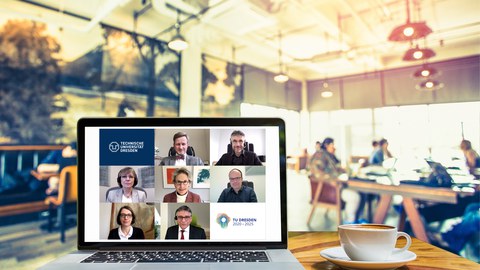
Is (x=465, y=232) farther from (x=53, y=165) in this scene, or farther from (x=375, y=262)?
(x=53, y=165)

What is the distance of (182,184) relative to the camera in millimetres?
752

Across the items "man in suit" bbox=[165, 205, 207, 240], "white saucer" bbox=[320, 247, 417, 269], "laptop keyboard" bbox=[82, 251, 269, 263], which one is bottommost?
"laptop keyboard" bbox=[82, 251, 269, 263]

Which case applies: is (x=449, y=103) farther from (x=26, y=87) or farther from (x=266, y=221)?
(x=26, y=87)

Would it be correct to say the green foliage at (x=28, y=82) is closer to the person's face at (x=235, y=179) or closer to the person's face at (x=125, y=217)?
the person's face at (x=125, y=217)

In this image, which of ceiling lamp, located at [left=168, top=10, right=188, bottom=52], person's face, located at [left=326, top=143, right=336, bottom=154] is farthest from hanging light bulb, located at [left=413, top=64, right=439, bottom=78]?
ceiling lamp, located at [left=168, top=10, right=188, bottom=52]

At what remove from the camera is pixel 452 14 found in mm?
2111

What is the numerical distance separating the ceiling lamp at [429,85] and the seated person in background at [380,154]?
16.7 inches

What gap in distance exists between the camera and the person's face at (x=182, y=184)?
0.75m

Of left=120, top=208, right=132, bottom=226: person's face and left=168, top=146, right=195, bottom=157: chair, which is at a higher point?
left=168, top=146, right=195, bottom=157: chair

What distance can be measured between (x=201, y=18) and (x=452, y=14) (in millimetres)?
1642

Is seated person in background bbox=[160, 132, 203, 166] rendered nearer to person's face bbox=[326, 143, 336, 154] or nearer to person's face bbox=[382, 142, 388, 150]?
person's face bbox=[326, 143, 336, 154]

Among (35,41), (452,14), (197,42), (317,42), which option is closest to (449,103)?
(452,14)

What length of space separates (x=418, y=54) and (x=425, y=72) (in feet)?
0.43

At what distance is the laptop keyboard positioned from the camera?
2.10 ft
